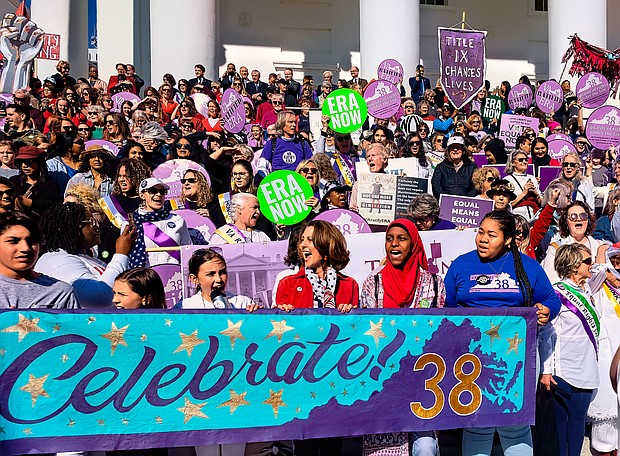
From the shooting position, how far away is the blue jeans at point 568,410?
21.1ft

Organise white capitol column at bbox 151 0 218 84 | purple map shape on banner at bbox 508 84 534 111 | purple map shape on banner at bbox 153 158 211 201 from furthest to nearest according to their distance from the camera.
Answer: white capitol column at bbox 151 0 218 84 < purple map shape on banner at bbox 508 84 534 111 < purple map shape on banner at bbox 153 158 211 201

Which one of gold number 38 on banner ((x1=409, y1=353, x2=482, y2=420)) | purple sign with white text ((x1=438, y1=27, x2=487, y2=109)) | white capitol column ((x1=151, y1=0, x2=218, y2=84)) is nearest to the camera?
gold number 38 on banner ((x1=409, y1=353, x2=482, y2=420))

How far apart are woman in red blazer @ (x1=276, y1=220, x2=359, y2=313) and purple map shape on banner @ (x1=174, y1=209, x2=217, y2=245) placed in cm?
223

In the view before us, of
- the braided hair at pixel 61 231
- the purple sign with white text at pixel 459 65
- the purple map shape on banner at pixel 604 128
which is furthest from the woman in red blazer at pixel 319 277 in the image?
the purple sign with white text at pixel 459 65

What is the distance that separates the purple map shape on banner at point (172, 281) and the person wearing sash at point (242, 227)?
44 centimetres

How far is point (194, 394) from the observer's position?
17.5 ft

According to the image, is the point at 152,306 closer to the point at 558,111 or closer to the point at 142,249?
the point at 142,249

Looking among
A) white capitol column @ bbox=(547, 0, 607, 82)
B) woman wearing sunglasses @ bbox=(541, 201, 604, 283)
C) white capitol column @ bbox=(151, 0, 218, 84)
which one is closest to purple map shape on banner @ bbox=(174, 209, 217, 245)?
woman wearing sunglasses @ bbox=(541, 201, 604, 283)

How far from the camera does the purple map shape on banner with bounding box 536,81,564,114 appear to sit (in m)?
18.6

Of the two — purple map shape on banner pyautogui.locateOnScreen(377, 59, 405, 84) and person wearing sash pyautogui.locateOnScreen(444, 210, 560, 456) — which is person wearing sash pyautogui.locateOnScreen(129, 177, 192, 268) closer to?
person wearing sash pyautogui.locateOnScreen(444, 210, 560, 456)

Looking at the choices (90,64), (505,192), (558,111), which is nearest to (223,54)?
(90,64)

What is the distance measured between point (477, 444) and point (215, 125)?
835 centimetres

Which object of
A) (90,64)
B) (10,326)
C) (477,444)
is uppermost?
(90,64)

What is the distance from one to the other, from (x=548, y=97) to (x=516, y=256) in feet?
43.9
